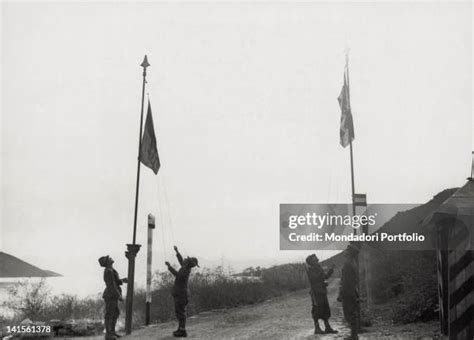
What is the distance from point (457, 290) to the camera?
9.21 metres

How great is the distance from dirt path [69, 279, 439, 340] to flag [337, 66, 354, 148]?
5.07 m

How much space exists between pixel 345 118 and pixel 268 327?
6.12 metres

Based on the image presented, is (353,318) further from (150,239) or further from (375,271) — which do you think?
(375,271)

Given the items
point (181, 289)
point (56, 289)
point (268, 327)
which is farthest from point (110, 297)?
point (56, 289)

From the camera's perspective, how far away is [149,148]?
15.0 m

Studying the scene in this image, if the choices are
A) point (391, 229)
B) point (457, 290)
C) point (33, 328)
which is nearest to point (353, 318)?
point (457, 290)

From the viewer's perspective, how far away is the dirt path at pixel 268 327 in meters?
11.7

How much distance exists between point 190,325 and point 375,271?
8.83 meters

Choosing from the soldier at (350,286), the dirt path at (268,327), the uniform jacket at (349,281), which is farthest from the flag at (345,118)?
the dirt path at (268,327)

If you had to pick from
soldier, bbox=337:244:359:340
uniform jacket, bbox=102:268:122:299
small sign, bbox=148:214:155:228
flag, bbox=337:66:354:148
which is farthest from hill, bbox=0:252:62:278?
soldier, bbox=337:244:359:340

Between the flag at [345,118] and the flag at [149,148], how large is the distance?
212 inches

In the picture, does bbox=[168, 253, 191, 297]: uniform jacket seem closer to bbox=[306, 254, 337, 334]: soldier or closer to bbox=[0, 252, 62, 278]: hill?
bbox=[306, 254, 337, 334]: soldier

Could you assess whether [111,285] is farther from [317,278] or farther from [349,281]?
[349,281]

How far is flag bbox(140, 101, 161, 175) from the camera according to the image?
48.6ft
